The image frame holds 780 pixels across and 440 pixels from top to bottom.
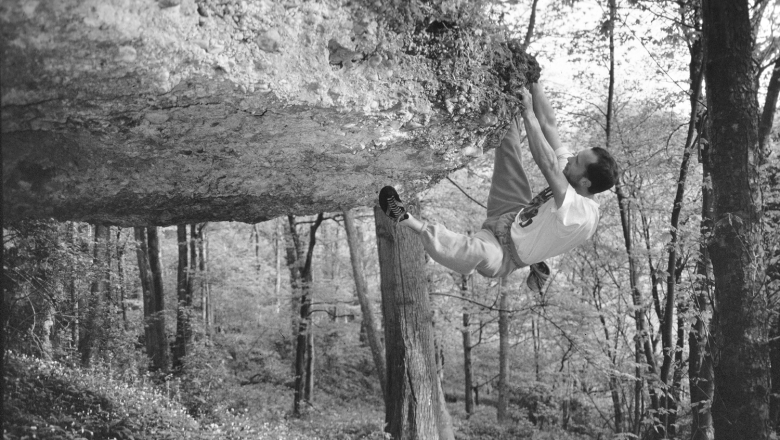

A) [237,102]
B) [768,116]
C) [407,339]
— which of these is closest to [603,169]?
[237,102]

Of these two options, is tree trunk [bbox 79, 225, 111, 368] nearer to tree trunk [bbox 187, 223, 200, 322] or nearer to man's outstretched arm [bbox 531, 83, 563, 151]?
tree trunk [bbox 187, 223, 200, 322]

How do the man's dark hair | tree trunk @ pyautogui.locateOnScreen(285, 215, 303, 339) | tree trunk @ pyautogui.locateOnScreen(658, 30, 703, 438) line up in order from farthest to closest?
tree trunk @ pyautogui.locateOnScreen(285, 215, 303, 339), tree trunk @ pyautogui.locateOnScreen(658, 30, 703, 438), the man's dark hair

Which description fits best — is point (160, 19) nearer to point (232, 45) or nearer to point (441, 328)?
point (232, 45)

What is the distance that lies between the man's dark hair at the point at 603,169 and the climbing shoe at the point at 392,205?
46.9 inches

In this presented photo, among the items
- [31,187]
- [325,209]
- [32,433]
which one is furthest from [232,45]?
[32,433]

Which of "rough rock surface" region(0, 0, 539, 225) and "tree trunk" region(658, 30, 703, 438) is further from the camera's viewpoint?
"tree trunk" region(658, 30, 703, 438)

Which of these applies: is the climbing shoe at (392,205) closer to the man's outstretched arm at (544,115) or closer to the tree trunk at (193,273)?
the man's outstretched arm at (544,115)

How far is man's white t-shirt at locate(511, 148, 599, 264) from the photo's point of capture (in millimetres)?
3382

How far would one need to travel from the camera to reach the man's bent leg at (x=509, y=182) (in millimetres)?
3943

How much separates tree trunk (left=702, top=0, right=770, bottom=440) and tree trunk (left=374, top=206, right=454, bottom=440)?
3.16 metres

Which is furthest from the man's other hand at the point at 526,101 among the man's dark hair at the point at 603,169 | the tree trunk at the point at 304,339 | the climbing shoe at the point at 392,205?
the tree trunk at the point at 304,339

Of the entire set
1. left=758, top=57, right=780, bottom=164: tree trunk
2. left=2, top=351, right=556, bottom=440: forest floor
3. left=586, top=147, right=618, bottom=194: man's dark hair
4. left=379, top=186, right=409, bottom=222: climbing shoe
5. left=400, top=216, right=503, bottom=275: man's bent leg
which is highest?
left=758, top=57, right=780, bottom=164: tree trunk

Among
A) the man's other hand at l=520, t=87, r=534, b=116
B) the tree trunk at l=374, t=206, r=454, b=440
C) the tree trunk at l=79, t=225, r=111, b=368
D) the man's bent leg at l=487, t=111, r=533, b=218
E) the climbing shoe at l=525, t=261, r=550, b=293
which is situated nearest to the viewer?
the man's other hand at l=520, t=87, r=534, b=116

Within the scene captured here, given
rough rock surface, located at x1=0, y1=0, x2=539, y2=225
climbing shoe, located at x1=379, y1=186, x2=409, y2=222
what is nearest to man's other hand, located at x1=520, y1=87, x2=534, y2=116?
rough rock surface, located at x1=0, y1=0, x2=539, y2=225
